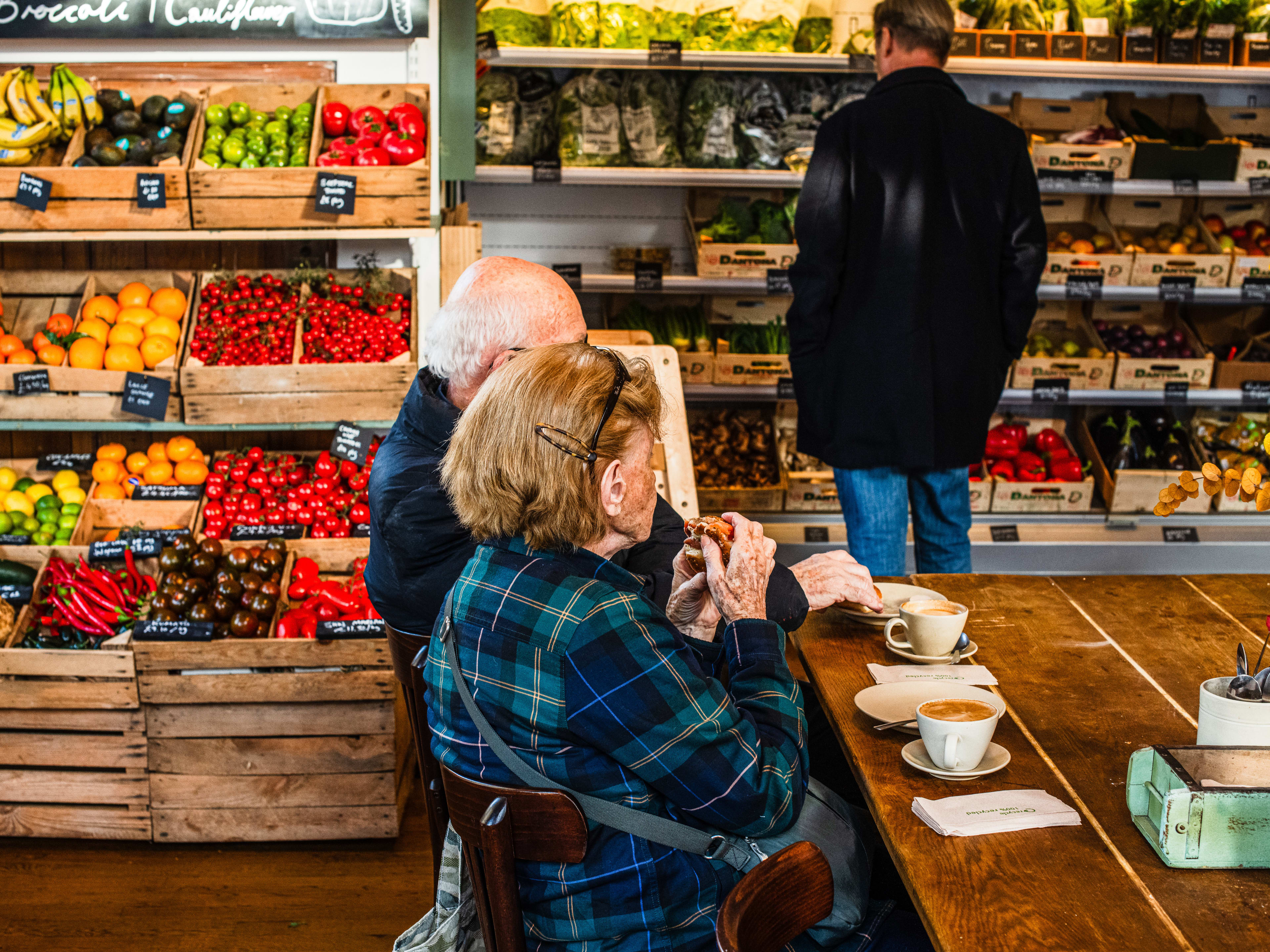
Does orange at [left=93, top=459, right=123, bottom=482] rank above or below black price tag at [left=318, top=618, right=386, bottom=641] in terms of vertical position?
above

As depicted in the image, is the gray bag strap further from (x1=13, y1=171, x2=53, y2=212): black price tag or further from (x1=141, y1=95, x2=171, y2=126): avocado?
(x1=141, y1=95, x2=171, y2=126): avocado

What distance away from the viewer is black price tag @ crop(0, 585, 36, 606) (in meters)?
3.06

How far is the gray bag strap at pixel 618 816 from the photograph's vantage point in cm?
126

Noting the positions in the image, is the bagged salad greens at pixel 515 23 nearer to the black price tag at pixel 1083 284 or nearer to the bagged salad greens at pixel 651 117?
the bagged salad greens at pixel 651 117

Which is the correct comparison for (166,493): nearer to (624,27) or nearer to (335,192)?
(335,192)

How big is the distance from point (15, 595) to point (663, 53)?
3008 millimetres

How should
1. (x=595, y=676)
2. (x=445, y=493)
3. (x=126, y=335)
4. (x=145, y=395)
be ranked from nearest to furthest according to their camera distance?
(x=595, y=676)
(x=445, y=493)
(x=145, y=395)
(x=126, y=335)

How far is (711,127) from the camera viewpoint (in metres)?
4.53

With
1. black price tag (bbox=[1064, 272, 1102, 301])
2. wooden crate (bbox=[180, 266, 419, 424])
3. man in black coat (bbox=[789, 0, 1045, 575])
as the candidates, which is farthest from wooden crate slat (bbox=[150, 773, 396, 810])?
black price tag (bbox=[1064, 272, 1102, 301])

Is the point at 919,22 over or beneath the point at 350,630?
over

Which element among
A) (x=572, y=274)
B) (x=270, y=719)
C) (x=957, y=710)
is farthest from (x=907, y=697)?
(x=572, y=274)

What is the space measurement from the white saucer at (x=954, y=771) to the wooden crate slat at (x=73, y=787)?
229 cm

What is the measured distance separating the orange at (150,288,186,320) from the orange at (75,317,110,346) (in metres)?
0.16

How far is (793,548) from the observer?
4.59m
